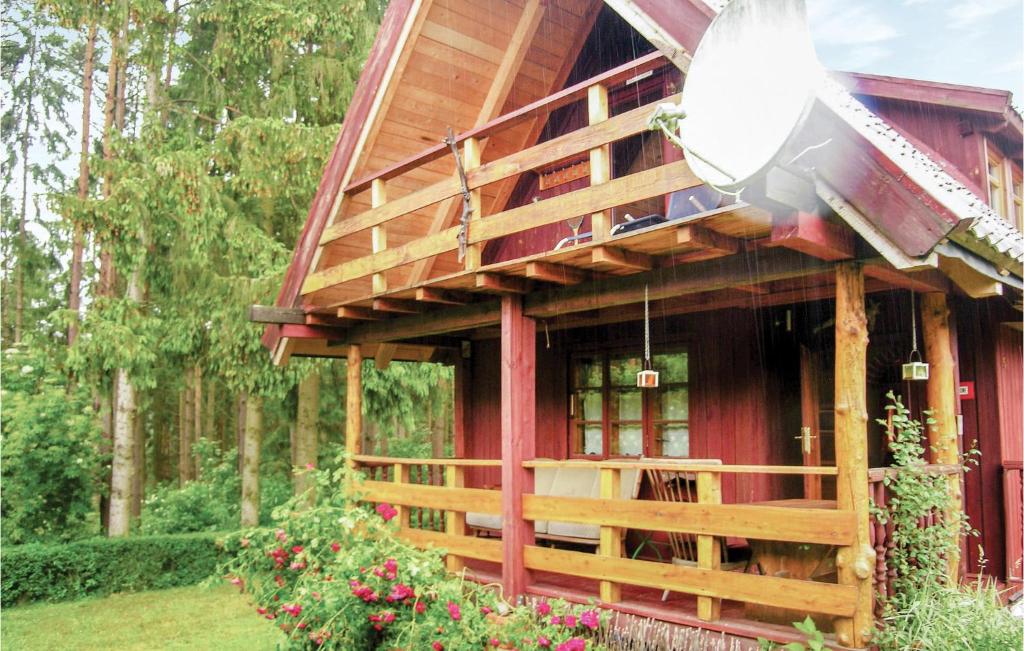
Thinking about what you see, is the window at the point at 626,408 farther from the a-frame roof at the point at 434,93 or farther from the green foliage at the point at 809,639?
the green foliage at the point at 809,639

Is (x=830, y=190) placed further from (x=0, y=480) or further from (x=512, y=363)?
(x=0, y=480)

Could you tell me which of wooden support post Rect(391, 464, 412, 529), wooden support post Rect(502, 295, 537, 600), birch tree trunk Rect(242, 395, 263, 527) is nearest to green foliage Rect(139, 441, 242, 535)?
birch tree trunk Rect(242, 395, 263, 527)

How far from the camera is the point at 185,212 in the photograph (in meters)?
13.0

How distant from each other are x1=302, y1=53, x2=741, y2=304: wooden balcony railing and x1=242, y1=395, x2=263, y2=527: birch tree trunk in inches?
269

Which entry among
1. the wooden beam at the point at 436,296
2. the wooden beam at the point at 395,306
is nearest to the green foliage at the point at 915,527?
the wooden beam at the point at 436,296

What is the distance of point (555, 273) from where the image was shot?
250 inches

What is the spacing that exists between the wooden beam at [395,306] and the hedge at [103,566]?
5.98 meters

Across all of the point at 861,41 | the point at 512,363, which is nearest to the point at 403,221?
the point at 512,363

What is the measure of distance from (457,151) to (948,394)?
4095 mm

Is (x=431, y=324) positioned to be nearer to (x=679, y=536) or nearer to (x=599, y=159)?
(x=599, y=159)

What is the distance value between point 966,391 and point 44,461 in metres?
12.3

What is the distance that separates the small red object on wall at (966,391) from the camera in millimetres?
7117

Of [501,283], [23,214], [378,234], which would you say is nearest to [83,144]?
[23,214]

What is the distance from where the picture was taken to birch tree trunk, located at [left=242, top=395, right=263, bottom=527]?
14.6 meters
